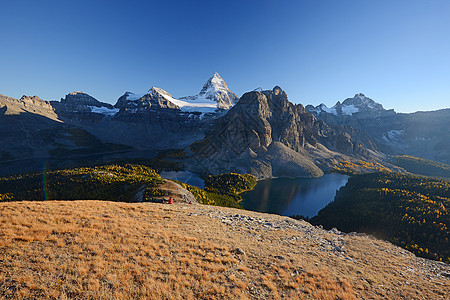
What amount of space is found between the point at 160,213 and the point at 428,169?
220759mm

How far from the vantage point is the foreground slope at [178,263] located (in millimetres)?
7391

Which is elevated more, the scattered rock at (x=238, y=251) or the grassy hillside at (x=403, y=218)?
the scattered rock at (x=238, y=251)

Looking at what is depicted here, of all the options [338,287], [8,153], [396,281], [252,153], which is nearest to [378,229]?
[396,281]

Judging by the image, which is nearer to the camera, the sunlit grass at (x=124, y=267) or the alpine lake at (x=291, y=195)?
the sunlit grass at (x=124, y=267)

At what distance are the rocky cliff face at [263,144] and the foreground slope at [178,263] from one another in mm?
79546

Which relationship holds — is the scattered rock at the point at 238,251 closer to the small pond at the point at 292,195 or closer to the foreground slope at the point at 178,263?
the foreground slope at the point at 178,263

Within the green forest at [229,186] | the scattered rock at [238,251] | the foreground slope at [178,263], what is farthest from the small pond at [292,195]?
the scattered rock at [238,251]

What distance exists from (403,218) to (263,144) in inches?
3318

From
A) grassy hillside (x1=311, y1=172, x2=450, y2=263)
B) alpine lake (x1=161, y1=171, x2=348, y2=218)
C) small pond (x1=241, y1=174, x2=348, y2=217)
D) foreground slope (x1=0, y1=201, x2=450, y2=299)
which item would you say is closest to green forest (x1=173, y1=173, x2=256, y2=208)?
alpine lake (x1=161, y1=171, x2=348, y2=218)

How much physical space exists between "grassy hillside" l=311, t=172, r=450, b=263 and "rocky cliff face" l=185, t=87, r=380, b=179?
47.0 meters

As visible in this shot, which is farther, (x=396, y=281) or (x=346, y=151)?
(x=346, y=151)

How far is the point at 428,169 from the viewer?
141625 mm

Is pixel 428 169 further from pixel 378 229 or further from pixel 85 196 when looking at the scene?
pixel 85 196

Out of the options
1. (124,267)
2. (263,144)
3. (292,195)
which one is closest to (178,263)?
(124,267)
